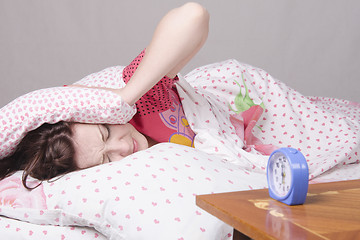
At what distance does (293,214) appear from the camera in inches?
28.8

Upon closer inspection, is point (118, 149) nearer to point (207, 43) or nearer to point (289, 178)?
point (289, 178)

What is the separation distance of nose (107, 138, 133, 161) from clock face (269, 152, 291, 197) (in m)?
0.59

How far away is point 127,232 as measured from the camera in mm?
1034

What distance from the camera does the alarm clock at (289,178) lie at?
2.50ft

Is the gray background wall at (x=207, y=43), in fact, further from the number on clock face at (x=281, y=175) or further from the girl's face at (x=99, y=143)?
the number on clock face at (x=281, y=175)

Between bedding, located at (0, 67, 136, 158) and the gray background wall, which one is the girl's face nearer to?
bedding, located at (0, 67, 136, 158)

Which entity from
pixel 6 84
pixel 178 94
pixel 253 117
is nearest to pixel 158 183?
pixel 178 94

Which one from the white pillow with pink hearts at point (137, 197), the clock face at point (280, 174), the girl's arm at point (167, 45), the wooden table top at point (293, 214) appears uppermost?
the girl's arm at point (167, 45)

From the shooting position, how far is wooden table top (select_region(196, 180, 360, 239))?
0.65m

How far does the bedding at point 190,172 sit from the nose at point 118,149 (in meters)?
0.13

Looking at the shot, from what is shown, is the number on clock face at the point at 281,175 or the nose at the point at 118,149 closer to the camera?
the number on clock face at the point at 281,175

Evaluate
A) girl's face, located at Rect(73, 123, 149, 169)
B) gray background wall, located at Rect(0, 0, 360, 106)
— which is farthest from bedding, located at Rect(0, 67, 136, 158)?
gray background wall, located at Rect(0, 0, 360, 106)

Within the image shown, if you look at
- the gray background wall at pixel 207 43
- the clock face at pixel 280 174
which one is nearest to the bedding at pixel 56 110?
the clock face at pixel 280 174

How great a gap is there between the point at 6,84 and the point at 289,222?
2644 millimetres
